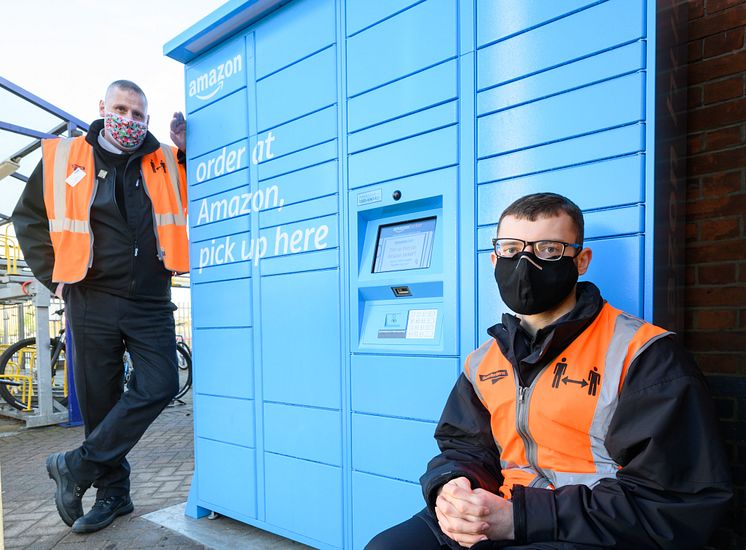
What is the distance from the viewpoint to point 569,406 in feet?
4.33

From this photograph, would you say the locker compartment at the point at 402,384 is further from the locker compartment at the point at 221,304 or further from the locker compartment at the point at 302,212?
the locker compartment at the point at 221,304

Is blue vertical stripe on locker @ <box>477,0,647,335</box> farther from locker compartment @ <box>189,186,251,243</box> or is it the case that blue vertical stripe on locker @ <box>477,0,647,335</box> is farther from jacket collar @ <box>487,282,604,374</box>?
locker compartment @ <box>189,186,251,243</box>

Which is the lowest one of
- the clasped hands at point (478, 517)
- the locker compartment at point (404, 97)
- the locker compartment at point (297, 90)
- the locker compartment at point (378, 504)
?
the locker compartment at point (378, 504)

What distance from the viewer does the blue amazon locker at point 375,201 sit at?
65.2 inches

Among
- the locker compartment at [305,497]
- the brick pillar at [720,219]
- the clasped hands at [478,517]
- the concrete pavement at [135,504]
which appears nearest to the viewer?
the clasped hands at [478,517]

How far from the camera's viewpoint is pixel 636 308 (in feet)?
5.18

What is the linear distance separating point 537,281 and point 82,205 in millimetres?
2579

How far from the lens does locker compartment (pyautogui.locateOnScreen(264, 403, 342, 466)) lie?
2.37m

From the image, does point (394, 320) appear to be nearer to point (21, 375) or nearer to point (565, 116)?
point (565, 116)

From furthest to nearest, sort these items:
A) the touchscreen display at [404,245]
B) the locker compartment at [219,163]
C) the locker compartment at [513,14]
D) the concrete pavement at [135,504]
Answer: the locker compartment at [219,163] → the concrete pavement at [135,504] → the touchscreen display at [404,245] → the locker compartment at [513,14]

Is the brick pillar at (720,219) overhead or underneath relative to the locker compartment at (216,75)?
underneath

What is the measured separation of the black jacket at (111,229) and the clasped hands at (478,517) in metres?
2.38

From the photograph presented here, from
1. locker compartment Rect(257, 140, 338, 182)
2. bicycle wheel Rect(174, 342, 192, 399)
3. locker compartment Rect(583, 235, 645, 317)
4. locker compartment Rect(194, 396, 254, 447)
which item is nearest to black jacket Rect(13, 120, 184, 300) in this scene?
locker compartment Rect(194, 396, 254, 447)

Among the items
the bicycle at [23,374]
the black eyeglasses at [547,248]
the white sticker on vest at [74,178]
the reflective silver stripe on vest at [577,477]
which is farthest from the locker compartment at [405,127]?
the bicycle at [23,374]
